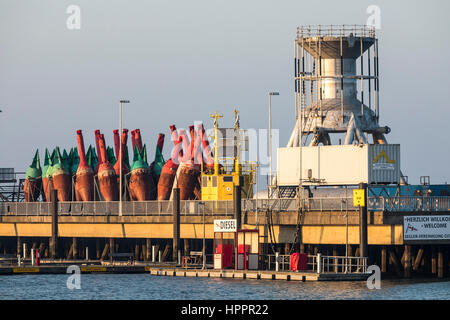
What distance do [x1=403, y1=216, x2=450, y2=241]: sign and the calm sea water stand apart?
3.13 m

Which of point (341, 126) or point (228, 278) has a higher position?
point (341, 126)

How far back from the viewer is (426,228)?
9838 centimetres

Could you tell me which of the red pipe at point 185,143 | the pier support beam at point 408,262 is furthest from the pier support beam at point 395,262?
the red pipe at point 185,143

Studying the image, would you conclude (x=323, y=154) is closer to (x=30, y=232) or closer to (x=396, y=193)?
(x=396, y=193)

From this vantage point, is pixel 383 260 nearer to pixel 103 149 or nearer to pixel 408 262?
pixel 408 262

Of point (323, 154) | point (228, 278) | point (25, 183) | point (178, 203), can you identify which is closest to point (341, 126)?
point (323, 154)

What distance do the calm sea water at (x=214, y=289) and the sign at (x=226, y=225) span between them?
3.53 metres

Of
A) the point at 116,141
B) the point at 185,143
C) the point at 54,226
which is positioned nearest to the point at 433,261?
the point at 185,143

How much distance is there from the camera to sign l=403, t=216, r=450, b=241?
322 ft

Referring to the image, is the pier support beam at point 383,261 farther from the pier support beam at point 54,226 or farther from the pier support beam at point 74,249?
the pier support beam at point 74,249

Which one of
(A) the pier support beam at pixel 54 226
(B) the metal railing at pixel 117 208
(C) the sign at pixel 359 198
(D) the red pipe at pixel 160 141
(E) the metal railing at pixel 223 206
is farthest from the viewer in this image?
(D) the red pipe at pixel 160 141

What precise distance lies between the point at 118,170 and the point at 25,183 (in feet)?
52.9

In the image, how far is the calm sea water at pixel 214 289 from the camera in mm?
87375
